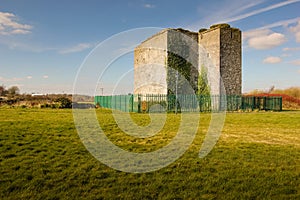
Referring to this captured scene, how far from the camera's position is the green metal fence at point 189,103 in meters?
20.8

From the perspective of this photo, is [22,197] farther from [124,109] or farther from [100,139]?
[124,109]

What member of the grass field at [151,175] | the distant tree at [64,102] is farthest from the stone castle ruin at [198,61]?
the grass field at [151,175]

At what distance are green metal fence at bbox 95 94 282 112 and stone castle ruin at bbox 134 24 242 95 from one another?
214cm

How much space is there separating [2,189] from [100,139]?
4206 millimetres

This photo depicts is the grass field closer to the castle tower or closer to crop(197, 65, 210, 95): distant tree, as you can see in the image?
crop(197, 65, 210, 95): distant tree

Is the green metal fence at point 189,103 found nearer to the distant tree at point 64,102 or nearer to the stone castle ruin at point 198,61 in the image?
the stone castle ruin at point 198,61

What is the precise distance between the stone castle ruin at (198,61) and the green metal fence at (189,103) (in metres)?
2.14

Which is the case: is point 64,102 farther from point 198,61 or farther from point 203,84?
point 198,61

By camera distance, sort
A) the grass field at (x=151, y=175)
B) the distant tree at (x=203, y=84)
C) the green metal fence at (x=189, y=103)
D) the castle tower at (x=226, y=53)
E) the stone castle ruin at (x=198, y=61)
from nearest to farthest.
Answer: the grass field at (x=151, y=175), the green metal fence at (x=189, y=103), the distant tree at (x=203, y=84), the stone castle ruin at (x=198, y=61), the castle tower at (x=226, y=53)

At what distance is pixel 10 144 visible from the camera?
22.1ft

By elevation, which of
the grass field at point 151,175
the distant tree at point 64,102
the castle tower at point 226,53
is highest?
the castle tower at point 226,53

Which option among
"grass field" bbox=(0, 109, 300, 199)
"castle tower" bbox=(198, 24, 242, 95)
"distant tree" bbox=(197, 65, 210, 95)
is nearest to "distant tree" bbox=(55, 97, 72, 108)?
"distant tree" bbox=(197, 65, 210, 95)

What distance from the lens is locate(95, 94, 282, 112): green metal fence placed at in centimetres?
2075

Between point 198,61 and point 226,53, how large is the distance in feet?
9.82
